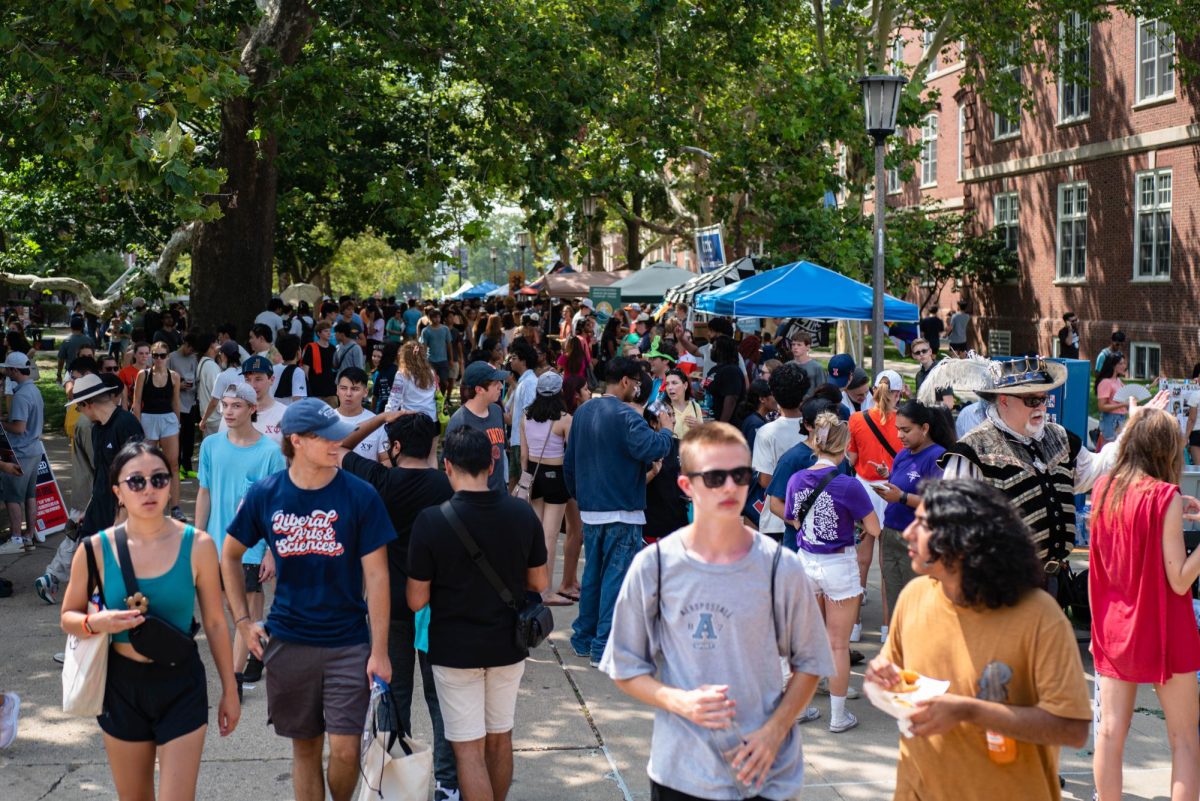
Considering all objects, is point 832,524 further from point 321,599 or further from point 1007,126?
point 1007,126

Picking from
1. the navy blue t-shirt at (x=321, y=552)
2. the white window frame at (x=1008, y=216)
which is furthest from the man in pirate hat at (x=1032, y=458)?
the white window frame at (x=1008, y=216)

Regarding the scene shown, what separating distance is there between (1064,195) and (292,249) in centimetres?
2004

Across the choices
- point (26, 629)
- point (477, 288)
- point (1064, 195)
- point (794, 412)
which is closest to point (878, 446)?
point (794, 412)

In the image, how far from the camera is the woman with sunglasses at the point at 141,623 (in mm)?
4465

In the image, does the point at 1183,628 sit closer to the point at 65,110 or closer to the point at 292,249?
the point at 65,110

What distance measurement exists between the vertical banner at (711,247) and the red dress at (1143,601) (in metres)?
18.1

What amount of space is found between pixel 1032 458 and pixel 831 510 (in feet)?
3.83

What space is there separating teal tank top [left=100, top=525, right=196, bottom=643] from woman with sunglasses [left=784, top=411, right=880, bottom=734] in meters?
3.19

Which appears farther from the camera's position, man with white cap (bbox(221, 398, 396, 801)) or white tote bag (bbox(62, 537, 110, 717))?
man with white cap (bbox(221, 398, 396, 801))

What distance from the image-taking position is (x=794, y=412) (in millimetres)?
7699

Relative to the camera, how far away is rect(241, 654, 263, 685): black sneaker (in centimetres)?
704

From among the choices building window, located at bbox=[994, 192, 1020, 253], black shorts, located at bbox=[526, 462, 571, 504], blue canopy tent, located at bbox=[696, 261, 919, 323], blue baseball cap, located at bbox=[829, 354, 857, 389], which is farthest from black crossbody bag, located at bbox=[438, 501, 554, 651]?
building window, located at bbox=[994, 192, 1020, 253]

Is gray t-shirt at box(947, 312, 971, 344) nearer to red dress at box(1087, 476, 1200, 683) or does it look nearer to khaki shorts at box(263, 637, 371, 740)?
red dress at box(1087, 476, 1200, 683)

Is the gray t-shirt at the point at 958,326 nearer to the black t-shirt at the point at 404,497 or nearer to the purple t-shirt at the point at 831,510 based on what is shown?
the purple t-shirt at the point at 831,510
